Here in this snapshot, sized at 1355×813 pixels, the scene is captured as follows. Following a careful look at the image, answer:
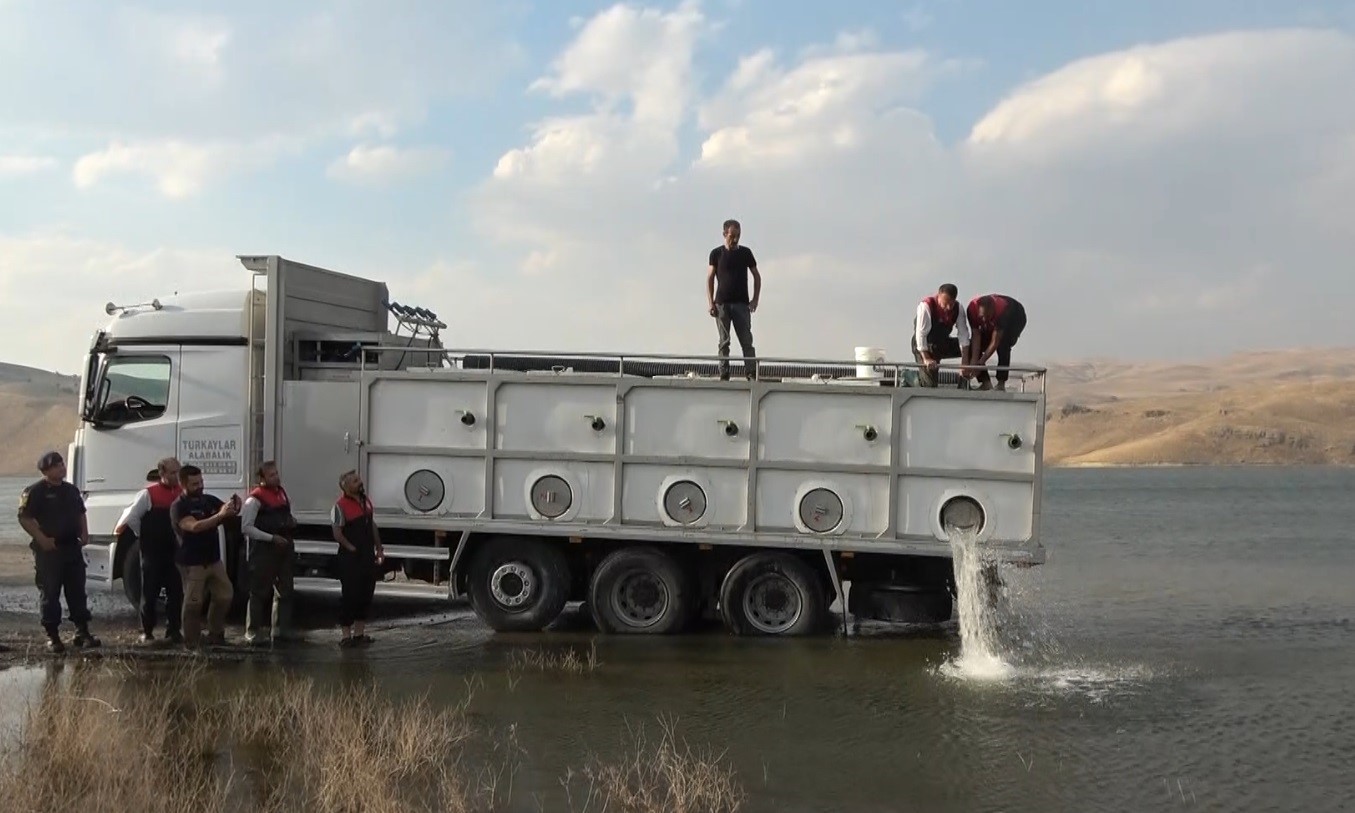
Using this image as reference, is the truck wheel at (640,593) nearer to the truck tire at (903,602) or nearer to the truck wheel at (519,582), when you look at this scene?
the truck wheel at (519,582)

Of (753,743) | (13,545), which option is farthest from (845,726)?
(13,545)

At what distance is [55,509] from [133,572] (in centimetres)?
157

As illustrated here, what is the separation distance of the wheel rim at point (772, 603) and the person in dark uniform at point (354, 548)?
3.48 metres

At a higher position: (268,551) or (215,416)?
(215,416)

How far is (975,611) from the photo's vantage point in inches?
406

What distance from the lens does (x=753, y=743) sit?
25.2 ft

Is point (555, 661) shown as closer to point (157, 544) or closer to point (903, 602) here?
point (903, 602)

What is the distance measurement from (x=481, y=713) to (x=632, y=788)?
2.16 metres

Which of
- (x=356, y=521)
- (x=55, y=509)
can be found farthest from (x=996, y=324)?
(x=55, y=509)

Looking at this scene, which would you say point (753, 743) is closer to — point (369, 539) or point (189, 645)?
point (369, 539)

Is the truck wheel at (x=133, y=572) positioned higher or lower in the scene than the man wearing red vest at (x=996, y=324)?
lower

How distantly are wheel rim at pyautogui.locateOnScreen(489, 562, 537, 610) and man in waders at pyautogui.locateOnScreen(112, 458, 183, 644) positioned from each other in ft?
9.34

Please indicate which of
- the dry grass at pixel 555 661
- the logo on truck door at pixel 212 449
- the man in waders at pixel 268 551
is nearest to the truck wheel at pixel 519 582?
the dry grass at pixel 555 661

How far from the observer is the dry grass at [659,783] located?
606cm
